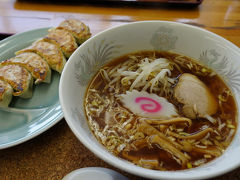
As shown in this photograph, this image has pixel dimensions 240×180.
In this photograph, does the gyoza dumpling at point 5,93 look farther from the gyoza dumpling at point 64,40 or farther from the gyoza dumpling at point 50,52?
the gyoza dumpling at point 64,40

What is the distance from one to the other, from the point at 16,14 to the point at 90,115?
1.61 meters

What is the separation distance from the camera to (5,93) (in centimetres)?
139

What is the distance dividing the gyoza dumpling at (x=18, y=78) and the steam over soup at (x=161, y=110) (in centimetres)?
58

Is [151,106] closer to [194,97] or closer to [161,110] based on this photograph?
[161,110]

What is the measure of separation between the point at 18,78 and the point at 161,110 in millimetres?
1023

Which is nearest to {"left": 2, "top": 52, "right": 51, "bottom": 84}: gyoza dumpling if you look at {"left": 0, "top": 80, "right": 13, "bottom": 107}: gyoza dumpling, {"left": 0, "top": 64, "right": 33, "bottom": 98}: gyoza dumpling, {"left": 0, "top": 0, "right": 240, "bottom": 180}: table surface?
{"left": 0, "top": 64, "right": 33, "bottom": 98}: gyoza dumpling

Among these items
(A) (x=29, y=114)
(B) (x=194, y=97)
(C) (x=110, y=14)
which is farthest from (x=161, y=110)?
(C) (x=110, y=14)

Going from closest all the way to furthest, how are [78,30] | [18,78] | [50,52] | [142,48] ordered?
[142,48]
[18,78]
[50,52]
[78,30]

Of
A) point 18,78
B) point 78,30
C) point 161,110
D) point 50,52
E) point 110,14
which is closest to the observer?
point 161,110

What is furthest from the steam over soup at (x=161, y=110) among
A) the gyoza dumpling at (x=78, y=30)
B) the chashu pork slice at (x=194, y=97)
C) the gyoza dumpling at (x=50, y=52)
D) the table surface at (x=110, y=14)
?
the table surface at (x=110, y=14)

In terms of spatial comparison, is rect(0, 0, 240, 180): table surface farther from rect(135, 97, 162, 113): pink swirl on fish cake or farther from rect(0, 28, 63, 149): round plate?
rect(135, 97, 162, 113): pink swirl on fish cake

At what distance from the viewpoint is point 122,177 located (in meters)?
1.00

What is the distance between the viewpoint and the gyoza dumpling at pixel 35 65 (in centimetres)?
153

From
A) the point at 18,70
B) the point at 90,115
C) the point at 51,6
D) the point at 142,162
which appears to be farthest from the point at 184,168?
the point at 51,6
